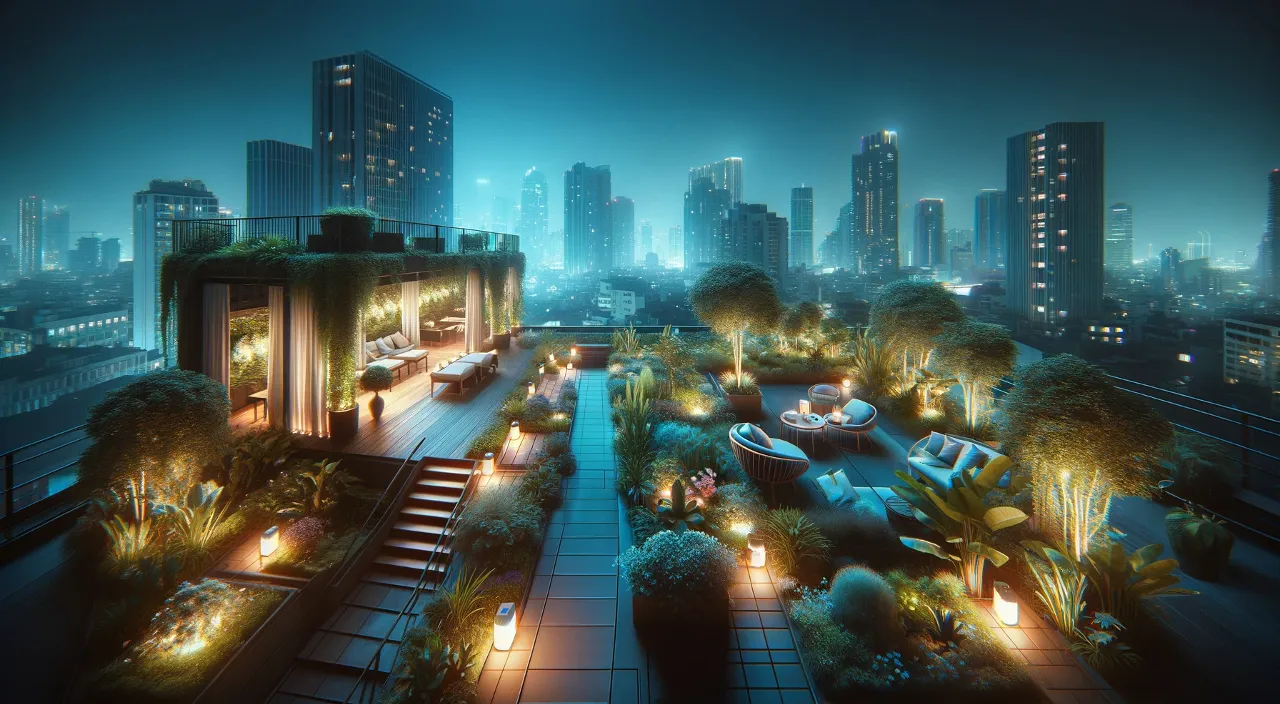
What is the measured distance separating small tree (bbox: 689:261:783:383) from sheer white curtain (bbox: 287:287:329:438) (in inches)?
309

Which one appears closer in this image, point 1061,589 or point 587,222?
point 1061,589

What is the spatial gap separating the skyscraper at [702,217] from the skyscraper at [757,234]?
74.7ft

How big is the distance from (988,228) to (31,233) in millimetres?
76588

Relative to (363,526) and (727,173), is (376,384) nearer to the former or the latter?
(363,526)

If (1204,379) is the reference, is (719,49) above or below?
above

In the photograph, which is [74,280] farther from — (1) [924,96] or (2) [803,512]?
(1) [924,96]

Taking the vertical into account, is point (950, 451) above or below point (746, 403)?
below

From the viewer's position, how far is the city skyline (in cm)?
1151

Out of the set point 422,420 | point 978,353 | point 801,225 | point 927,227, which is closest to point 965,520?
point 978,353

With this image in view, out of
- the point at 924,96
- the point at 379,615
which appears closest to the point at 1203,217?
the point at 924,96

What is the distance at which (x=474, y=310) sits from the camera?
1432 cm

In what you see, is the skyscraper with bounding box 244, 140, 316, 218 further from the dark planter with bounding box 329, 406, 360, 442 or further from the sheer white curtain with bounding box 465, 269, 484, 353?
the dark planter with bounding box 329, 406, 360, 442

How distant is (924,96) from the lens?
932 inches

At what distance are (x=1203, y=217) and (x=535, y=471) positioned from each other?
77.7 feet
